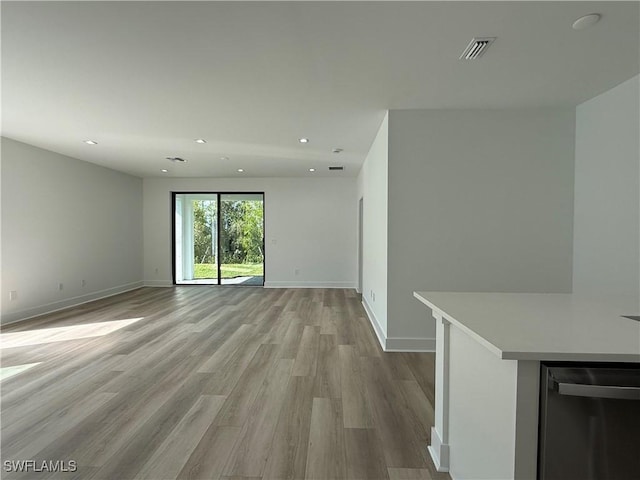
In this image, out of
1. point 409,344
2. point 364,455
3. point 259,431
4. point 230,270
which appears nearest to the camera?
point 364,455

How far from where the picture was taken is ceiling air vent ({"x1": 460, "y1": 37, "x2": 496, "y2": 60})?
2.10 meters

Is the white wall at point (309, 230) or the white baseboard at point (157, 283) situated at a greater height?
the white wall at point (309, 230)

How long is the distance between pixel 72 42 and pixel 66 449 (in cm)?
259

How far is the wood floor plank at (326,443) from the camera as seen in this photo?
5.39ft

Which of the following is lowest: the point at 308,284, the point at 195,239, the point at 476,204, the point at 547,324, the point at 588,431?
the point at 308,284

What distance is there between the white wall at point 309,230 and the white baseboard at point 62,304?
318 centimetres

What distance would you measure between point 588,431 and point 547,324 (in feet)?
1.22

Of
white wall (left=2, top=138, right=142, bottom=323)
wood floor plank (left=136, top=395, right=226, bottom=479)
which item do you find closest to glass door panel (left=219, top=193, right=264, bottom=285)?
white wall (left=2, top=138, right=142, bottom=323)

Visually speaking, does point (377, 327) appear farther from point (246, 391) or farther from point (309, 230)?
point (309, 230)

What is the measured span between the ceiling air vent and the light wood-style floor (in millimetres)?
2573

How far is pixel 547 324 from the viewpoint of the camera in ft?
4.10

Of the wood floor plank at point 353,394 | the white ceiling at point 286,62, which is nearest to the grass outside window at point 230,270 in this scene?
the white ceiling at point 286,62

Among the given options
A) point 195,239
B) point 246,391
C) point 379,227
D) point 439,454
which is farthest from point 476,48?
point 195,239

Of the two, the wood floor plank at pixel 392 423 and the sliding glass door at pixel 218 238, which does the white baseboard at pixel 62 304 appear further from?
the wood floor plank at pixel 392 423
